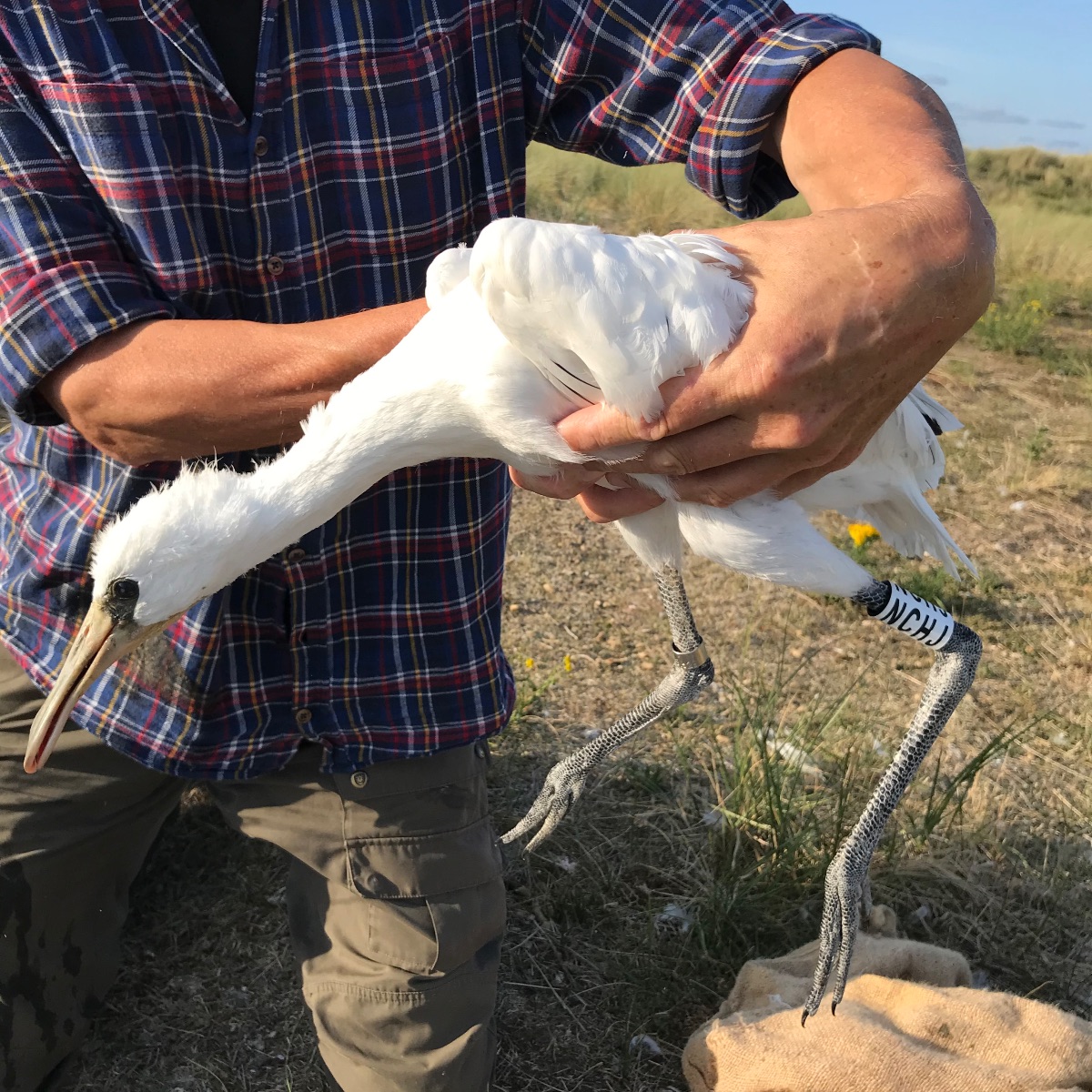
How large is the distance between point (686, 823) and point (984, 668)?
5.13 ft

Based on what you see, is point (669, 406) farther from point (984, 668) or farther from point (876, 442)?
point (984, 668)

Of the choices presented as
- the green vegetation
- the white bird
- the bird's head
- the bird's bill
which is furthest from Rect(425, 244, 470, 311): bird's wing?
the green vegetation

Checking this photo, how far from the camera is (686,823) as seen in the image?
3311 millimetres

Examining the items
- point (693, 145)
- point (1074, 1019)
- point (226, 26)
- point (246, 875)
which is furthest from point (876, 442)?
point (246, 875)

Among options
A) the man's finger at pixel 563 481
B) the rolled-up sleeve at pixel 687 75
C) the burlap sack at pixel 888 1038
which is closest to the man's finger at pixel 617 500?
the man's finger at pixel 563 481

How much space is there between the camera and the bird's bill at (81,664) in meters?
1.97

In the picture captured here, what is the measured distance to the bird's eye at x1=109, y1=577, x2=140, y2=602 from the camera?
1.92 m

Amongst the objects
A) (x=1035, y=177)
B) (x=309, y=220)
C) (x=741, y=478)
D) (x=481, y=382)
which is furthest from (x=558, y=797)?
(x=1035, y=177)

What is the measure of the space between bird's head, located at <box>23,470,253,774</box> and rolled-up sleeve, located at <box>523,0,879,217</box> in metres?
1.17

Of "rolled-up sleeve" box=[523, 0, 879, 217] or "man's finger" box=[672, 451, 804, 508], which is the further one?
A: "rolled-up sleeve" box=[523, 0, 879, 217]

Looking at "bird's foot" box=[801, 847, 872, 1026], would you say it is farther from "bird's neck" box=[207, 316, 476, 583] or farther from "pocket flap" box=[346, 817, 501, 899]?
"bird's neck" box=[207, 316, 476, 583]

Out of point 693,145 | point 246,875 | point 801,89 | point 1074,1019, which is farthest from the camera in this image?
point 246,875

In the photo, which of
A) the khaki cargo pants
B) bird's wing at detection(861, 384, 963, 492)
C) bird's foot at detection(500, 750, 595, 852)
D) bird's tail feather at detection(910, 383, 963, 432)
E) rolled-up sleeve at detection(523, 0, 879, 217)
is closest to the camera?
rolled-up sleeve at detection(523, 0, 879, 217)

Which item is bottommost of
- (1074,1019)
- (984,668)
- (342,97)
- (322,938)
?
(984,668)
